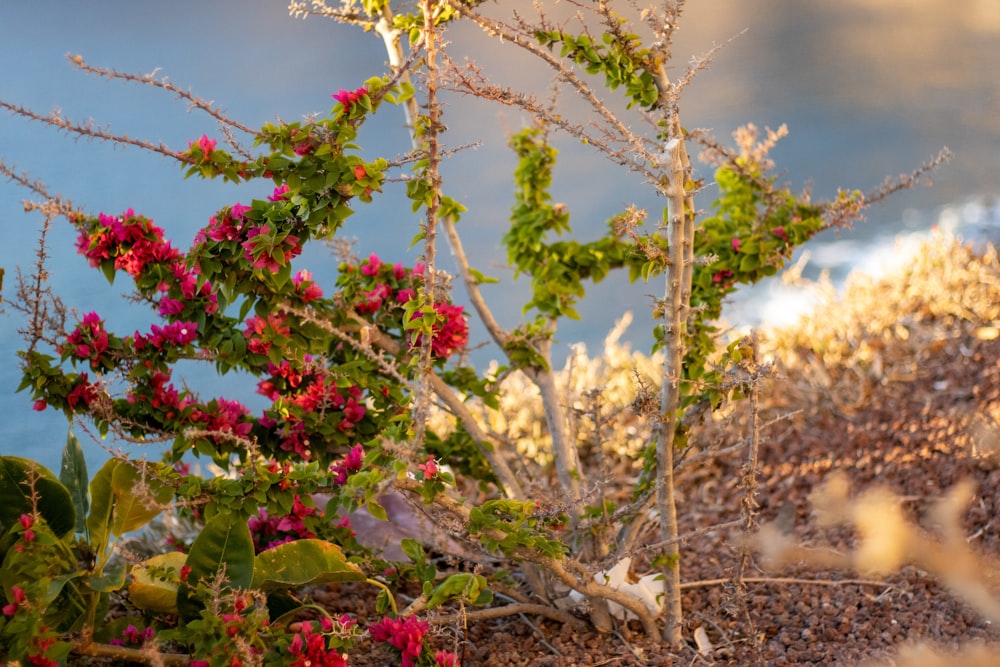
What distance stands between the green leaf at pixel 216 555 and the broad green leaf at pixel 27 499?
13.1 inches

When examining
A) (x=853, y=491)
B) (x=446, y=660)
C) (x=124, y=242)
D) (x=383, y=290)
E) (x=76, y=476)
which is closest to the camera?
(x=446, y=660)

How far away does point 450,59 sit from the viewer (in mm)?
1716

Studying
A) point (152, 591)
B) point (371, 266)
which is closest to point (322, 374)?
point (371, 266)

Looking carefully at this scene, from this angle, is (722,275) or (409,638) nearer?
(409,638)

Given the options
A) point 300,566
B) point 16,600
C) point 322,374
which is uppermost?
point 322,374

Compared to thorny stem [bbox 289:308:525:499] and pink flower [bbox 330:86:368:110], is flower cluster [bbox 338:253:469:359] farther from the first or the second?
pink flower [bbox 330:86:368:110]

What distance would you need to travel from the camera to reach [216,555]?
1824mm

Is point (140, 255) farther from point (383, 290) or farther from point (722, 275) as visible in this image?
point (722, 275)

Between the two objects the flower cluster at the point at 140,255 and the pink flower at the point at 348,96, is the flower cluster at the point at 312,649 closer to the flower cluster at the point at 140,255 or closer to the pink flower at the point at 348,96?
the flower cluster at the point at 140,255

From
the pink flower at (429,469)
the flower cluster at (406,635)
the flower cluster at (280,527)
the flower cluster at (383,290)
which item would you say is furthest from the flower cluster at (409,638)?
the flower cluster at (383,290)

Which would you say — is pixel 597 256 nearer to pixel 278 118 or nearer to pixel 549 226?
pixel 549 226

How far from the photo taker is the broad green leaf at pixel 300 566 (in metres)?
1.90

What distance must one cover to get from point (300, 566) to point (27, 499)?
1.86ft

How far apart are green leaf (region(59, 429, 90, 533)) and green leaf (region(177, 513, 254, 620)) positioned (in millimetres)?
410
